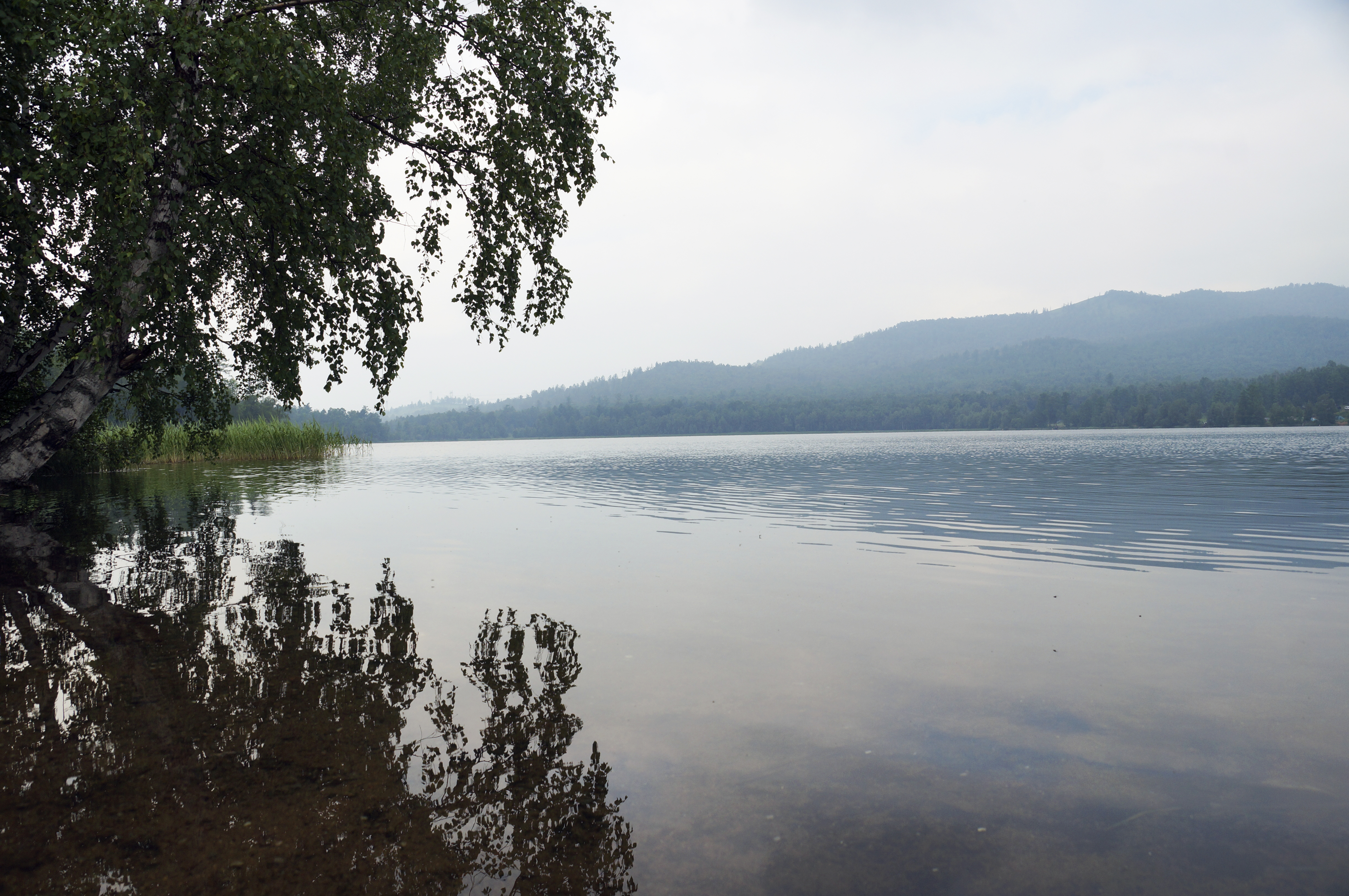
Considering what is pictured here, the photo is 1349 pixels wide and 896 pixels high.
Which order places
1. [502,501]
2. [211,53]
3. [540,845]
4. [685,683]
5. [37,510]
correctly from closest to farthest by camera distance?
[540,845] < [685,683] < [211,53] < [37,510] < [502,501]

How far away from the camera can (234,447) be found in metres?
47.5

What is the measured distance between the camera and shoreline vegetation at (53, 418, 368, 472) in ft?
115

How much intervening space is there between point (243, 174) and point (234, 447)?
4127 centimetres

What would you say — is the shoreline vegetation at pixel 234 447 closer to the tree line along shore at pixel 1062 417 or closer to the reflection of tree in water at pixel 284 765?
the tree line along shore at pixel 1062 417

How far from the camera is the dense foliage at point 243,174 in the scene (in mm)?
9984

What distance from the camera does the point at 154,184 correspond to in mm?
11422

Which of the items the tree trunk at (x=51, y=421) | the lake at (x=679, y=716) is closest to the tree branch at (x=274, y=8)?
the tree trunk at (x=51, y=421)

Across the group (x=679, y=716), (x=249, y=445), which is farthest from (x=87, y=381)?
(x=249, y=445)

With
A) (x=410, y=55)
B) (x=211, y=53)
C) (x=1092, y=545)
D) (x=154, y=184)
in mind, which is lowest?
(x=1092, y=545)

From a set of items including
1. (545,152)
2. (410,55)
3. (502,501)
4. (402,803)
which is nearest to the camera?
(402,803)

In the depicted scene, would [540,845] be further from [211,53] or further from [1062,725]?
[211,53]

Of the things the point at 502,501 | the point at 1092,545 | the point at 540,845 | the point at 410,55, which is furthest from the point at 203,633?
the point at 502,501

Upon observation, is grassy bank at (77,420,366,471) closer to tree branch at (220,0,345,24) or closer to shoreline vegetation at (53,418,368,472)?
shoreline vegetation at (53,418,368,472)

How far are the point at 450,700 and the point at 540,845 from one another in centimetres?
239
